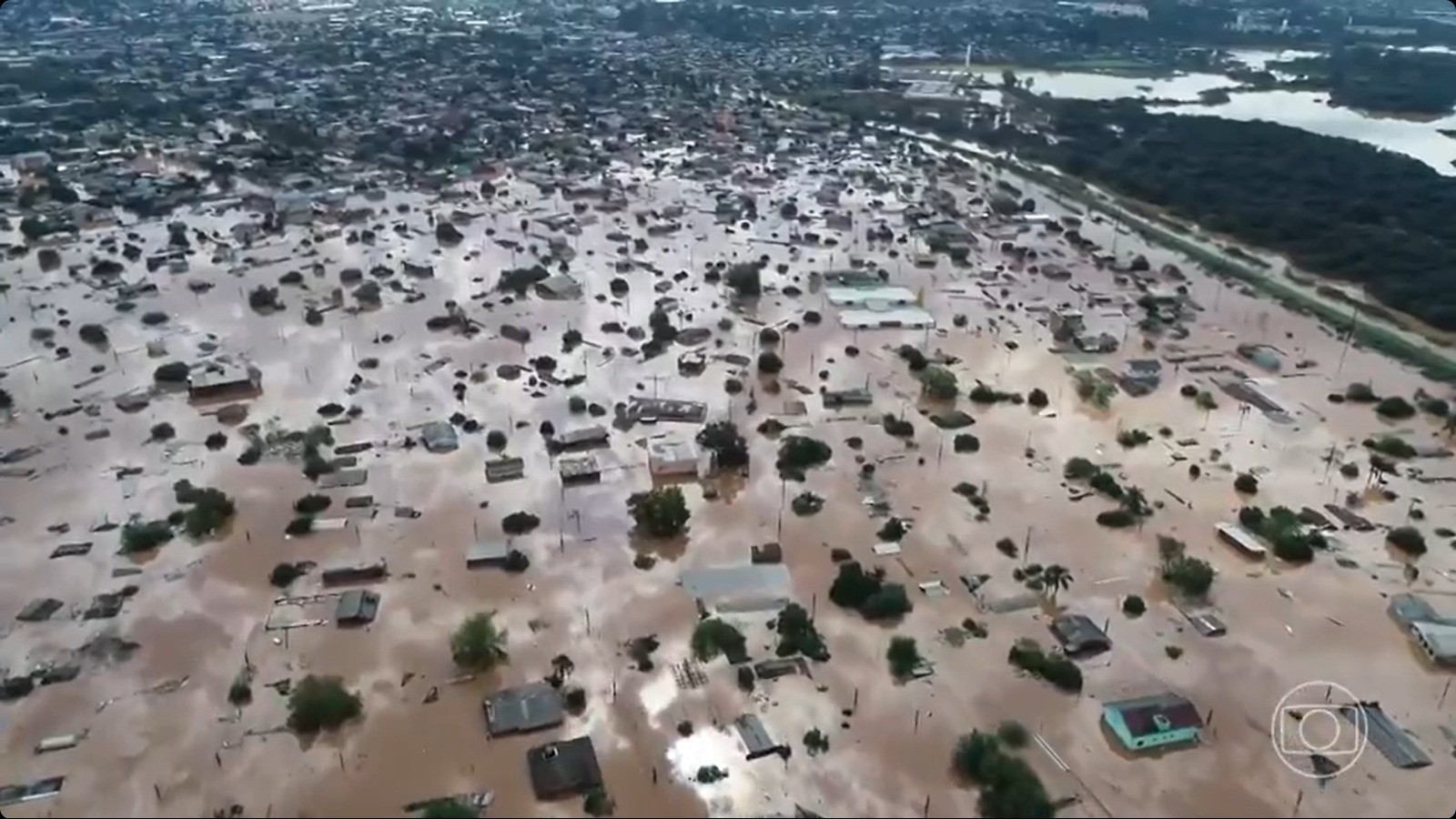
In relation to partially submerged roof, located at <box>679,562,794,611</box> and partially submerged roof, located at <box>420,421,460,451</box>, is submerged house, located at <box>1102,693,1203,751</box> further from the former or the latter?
partially submerged roof, located at <box>420,421,460,451</box>

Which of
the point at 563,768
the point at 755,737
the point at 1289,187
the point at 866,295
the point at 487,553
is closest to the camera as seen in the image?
the point at 563,768

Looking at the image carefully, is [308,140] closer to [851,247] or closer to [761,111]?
[761,111]

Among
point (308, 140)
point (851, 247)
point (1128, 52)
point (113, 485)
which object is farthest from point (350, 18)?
point (113, 485)

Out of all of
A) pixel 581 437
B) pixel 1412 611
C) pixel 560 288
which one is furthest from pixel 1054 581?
pixel 560 288

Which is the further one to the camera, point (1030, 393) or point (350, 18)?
point (350, 18)

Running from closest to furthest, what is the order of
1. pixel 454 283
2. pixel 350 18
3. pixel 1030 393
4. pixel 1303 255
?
1. pixel 1030 393
2. pixel 454 283
3. pixel 1303 255
4. pixel 350 18

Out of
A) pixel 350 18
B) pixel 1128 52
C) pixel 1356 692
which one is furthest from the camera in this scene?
pixel 350 18

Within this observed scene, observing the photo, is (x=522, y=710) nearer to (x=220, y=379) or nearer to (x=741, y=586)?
(x=741, y=586)
